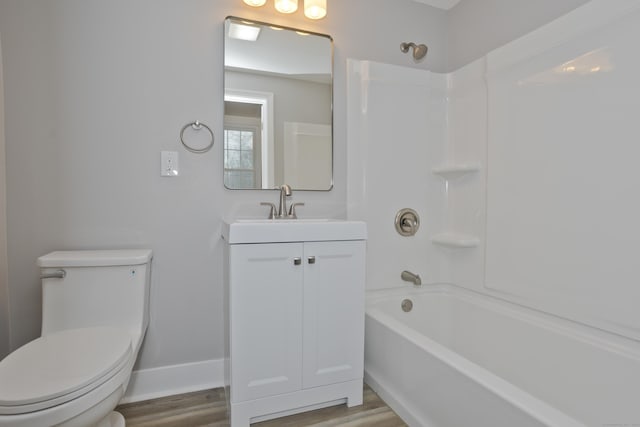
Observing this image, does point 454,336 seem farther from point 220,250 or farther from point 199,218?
point 199,218

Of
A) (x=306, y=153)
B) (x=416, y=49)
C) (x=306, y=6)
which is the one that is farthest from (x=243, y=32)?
(x=416, y=49)

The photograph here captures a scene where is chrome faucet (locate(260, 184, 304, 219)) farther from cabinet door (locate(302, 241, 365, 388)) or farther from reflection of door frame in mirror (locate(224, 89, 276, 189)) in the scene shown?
cabinet door (locate(302, 241, 365, 388))

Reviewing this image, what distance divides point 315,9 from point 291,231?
1.30 metres

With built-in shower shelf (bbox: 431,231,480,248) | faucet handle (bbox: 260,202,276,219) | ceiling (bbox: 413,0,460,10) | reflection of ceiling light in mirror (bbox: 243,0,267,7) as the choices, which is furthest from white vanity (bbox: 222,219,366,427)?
ceiling (bbox: 413,0,460,10)

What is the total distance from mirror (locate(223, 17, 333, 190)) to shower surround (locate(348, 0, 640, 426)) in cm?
21

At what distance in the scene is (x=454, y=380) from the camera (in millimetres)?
1206

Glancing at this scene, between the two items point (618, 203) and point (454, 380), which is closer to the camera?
point (454, 380)

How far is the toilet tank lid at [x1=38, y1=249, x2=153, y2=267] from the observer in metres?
1.40

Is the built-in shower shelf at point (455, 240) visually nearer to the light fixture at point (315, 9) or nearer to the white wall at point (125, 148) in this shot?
the white wall at point (125, 148)

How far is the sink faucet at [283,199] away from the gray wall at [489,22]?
1.46 meters

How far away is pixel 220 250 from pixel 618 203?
1.79 meters

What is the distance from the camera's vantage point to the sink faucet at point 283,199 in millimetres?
1821

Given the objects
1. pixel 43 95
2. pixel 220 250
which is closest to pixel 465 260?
pixel 220 250

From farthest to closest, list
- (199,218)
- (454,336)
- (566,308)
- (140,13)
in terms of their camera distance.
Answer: (454,336) < (199,218) < (140,13) < (566,308)
